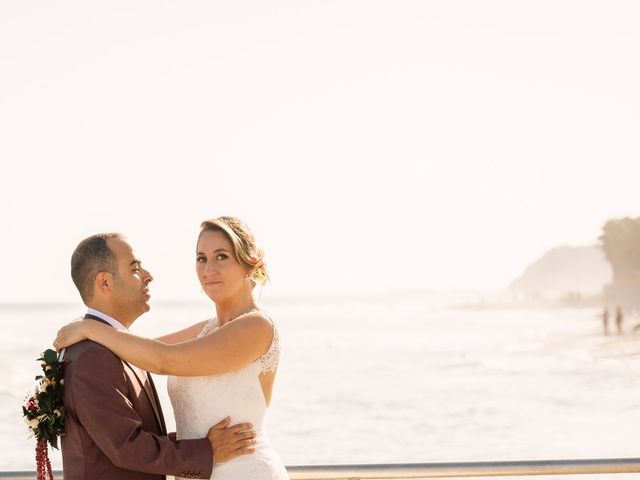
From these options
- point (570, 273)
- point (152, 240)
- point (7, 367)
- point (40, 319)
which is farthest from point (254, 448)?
point (570, 273)

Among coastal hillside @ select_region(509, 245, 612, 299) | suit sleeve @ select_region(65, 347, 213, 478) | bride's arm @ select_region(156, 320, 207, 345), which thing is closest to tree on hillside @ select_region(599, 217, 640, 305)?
coastal hillside @ select_region(509, 245, 612, 299)

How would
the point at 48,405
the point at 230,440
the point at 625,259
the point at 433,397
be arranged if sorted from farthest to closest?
the point at 625,259
the point at 433,397
the point at 230,440
the point at 48,405

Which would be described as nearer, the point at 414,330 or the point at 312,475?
the point at 312,475

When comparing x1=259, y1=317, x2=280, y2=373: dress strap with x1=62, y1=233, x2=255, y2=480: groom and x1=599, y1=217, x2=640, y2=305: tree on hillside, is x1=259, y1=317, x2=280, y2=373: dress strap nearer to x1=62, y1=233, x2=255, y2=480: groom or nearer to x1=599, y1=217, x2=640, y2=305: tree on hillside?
x1=62, y1=233, x2=255, y2=480: groom

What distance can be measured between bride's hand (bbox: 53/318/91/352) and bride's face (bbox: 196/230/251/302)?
0.52 m

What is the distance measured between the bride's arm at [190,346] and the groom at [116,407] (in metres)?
0.04

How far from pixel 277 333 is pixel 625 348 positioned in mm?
59623

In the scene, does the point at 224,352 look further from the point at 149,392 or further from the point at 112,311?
the point at 112,311

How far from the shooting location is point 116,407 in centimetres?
280

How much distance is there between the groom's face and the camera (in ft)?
10.1

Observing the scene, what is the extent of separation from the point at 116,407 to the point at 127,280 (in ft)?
1.58

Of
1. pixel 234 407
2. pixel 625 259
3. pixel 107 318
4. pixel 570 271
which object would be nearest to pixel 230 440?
pixel 234 407

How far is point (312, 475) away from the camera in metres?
3.13

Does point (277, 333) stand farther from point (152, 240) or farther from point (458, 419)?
point (152, 240)
